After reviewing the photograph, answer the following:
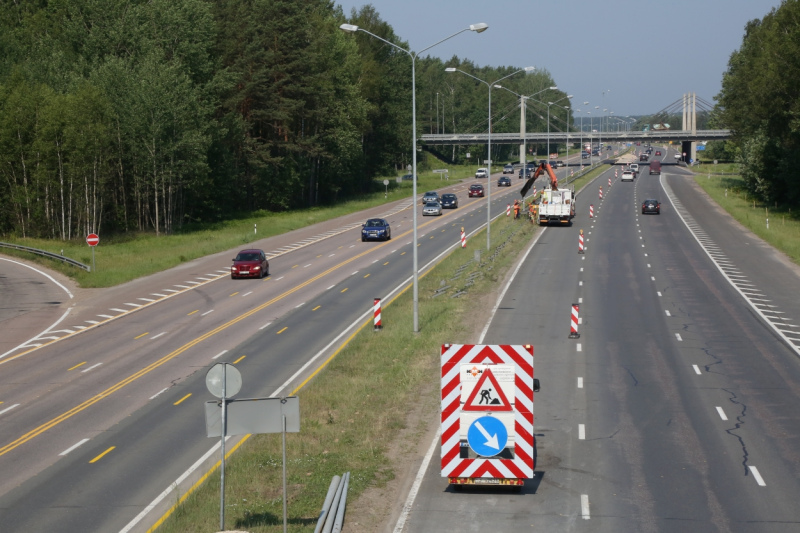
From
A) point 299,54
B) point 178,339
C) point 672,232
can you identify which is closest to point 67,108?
point 299,54

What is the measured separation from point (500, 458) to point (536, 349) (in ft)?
42.2

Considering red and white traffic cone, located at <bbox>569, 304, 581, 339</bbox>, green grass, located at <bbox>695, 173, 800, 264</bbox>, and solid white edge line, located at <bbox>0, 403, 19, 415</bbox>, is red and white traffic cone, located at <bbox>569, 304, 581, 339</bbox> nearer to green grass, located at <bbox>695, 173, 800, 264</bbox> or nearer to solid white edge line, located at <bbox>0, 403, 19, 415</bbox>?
solid white edge line, located at <bbox>0, 403, 19, 415</bbox>

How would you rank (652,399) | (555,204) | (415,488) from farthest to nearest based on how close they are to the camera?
(555,204), (652,399), (415,488)

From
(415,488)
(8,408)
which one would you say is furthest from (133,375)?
(415,488)

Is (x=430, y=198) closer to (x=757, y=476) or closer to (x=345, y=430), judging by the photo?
(x=345, y=430)

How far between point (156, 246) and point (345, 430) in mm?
42059

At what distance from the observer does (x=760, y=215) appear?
67.8 meters

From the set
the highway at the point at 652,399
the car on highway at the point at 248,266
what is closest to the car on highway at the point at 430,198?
the highway at the point at 652,399

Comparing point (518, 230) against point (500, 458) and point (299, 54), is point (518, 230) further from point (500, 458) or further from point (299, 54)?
point (500, 458)

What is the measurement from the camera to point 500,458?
14648mm

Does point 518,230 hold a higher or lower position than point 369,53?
lower

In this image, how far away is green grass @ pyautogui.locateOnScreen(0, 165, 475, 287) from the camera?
4683 centimetres

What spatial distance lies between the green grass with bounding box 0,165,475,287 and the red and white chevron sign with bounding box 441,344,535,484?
32.9m

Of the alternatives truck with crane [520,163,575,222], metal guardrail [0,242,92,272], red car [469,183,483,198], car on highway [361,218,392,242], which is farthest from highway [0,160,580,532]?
red car [469,183,483,198]
